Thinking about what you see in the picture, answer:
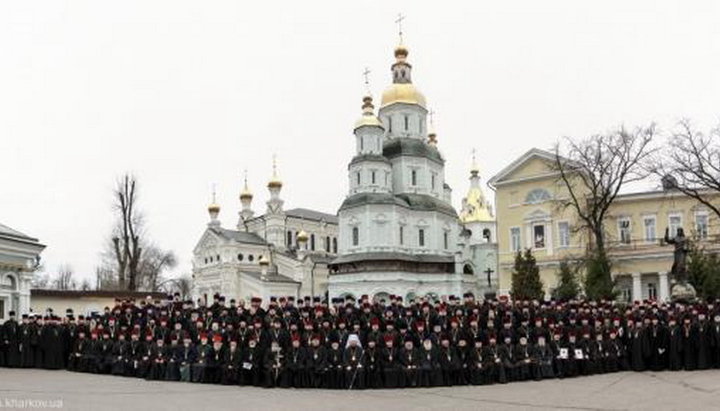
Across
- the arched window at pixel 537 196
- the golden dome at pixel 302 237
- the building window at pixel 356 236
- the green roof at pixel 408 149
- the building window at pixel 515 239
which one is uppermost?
the green roof at pixel 408 149

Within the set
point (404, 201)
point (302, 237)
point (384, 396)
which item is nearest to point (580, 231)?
point (404, 201)

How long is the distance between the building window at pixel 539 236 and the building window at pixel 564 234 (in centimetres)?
94

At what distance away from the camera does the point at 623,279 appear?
39906mm

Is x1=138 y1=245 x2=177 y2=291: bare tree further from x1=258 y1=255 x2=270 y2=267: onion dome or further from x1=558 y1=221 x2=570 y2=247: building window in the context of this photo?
x1=558 y1=221 x2=570 y2=247: building window

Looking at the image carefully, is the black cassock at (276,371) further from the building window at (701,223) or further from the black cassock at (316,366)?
the building window at (701,223)

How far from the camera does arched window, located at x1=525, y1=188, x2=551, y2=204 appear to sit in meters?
42.5

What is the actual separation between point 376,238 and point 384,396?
3866 centimetres

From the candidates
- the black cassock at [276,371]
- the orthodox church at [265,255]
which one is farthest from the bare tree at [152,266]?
the black cassock at [276,371]

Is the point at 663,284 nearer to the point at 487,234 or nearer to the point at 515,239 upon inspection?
the point at 515,239

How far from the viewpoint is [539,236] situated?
4284cm

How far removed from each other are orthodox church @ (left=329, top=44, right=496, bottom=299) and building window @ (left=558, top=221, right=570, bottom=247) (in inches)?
482

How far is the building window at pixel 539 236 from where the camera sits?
42.7m

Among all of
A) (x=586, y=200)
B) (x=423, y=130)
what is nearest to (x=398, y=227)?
(x=423, y=130)

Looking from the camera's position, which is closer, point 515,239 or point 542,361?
point 542,361
